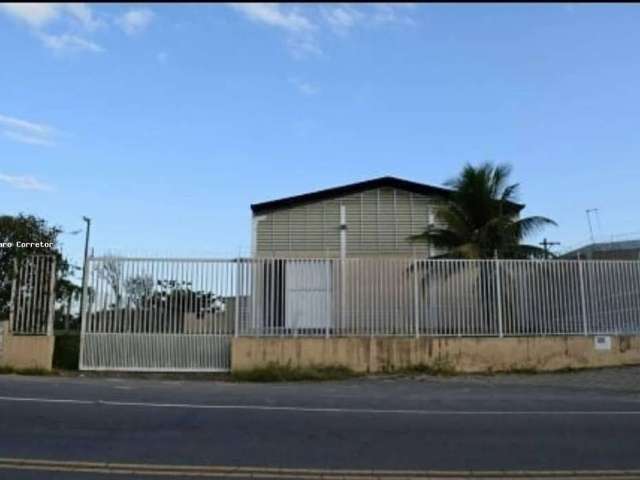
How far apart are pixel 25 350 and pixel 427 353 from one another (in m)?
9.82

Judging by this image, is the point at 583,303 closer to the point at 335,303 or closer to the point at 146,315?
the point at 335,303

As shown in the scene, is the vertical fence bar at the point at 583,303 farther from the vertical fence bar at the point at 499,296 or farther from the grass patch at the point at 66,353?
the grass patch at the point at 66,353

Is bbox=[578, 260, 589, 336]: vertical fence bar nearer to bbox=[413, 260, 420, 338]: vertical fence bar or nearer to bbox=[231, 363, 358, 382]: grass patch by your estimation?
bbox=[413, 260, 420, 338]: vertical fence bar

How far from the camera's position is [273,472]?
7.23 meters

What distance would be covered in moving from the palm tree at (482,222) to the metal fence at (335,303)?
1897 mm

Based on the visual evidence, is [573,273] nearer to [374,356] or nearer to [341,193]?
[374,356]

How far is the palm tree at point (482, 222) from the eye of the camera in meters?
22.5

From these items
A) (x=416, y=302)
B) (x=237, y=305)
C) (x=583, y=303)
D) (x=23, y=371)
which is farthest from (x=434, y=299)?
(x=23, y=371)

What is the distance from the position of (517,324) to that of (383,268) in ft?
12.2

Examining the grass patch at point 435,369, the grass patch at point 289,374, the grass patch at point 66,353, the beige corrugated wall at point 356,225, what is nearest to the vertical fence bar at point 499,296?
the grass patch at point 435,369

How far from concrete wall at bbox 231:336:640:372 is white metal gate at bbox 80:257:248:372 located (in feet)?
3.88

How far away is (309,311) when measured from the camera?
19.8 meters

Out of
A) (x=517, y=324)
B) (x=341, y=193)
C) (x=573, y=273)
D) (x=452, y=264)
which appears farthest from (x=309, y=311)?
(x=341, y=193)

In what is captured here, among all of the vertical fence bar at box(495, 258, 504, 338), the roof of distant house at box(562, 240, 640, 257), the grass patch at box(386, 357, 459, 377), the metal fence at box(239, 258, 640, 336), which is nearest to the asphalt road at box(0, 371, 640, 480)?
the grass patch at box(386, 357, 459, 377)
